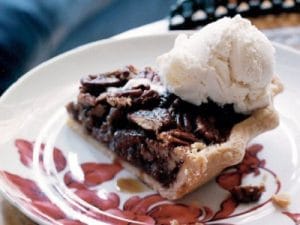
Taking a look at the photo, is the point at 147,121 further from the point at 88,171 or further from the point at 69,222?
the point at 69,222

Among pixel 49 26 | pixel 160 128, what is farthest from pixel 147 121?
pixel 49 26

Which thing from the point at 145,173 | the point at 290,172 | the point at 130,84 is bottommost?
the point at 290,172

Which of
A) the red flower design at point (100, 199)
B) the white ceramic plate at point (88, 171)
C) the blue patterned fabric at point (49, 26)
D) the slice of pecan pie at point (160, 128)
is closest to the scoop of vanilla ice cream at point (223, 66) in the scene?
the slice of pecan pie at point (160, 128)

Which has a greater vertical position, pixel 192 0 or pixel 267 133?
pixel 192 0

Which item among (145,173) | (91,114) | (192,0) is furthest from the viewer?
(192,0)

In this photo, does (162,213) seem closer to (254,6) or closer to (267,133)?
(267,133)

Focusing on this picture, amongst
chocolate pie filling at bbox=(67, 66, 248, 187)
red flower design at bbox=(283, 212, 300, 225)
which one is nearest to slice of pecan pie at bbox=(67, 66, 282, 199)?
chocolate pie filling at bbox=(67, 66, 248, 187)

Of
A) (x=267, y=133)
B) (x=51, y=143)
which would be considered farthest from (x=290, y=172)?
(x=51, y=143)
